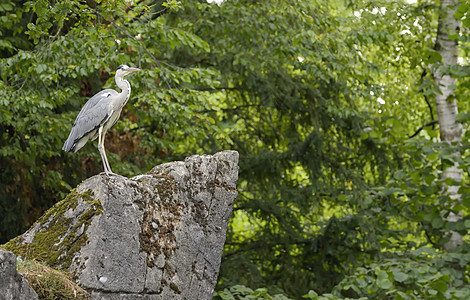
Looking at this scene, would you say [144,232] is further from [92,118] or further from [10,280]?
[10,280]

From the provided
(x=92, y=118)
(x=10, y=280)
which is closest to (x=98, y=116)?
(x=92, y=118)

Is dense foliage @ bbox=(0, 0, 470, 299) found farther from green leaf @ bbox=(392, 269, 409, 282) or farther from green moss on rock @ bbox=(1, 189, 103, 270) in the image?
green moss on rock @ bbox=(1, 189, 103, 270)

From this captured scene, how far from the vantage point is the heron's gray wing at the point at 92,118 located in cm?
508

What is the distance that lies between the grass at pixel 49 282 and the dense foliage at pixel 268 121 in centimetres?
355

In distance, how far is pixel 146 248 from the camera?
187 inches

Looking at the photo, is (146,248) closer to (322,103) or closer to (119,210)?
(119,210)

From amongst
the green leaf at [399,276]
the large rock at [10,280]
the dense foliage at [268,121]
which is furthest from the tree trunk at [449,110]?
the large rock at [10,280]

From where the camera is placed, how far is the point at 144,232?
4.79 meters

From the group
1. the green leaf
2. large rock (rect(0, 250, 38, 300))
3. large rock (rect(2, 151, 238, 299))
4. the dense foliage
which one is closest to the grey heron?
large rock (rect(2, 151, 238, 299))

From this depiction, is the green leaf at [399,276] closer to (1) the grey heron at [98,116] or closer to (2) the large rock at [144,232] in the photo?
(2) the large rock at [144,232]

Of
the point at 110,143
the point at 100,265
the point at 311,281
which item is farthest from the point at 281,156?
the point at 100,265

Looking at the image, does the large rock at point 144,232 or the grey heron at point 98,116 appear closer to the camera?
the large rock at point 144,232

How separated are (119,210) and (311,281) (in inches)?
328

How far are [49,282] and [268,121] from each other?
946 centimetres
